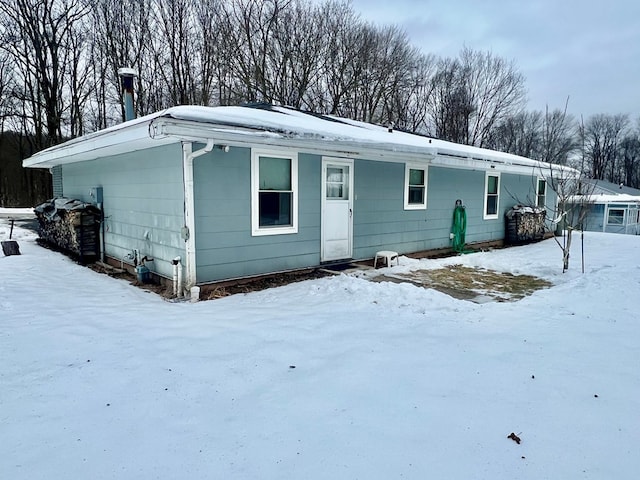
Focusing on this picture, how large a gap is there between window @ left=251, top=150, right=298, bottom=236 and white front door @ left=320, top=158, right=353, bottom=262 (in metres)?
0.69

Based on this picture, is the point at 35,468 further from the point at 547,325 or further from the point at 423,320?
the point at 547,325

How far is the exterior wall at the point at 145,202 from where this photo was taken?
5.46m

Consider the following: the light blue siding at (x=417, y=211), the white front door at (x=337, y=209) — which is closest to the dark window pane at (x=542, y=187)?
the light blue siding at (x=417, y=211)

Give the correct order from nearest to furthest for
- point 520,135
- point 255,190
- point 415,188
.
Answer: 1. point 255,190
2. point 415,188
3. point 520,135

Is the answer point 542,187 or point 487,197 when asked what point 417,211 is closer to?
point 487,197

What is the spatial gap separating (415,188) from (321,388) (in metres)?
6.48

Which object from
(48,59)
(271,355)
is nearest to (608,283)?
(271,355)

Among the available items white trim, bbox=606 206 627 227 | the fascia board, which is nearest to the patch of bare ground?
the fascia board

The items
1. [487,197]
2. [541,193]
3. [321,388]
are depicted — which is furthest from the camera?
[541,193]

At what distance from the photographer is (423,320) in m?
4.28

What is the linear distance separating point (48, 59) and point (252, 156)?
2029cm

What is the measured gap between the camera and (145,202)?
6348 mm

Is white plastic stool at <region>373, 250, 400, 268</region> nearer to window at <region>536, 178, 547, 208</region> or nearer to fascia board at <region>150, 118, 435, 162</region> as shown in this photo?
fascia board at <region>150, 118, 435, 162</region>

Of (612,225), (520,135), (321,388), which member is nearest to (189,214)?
(321,388)
